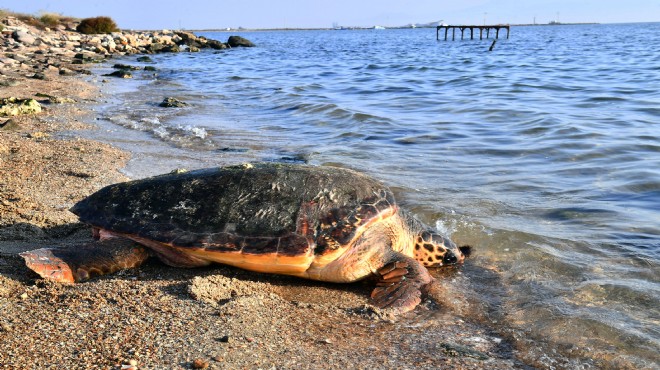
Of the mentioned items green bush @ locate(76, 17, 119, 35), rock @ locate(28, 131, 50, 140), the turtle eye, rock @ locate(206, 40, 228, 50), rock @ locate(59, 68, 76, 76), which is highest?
green bush @ locate(76, 17, 119, 35)

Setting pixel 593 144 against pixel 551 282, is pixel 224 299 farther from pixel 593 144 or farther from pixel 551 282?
pixel 593 144

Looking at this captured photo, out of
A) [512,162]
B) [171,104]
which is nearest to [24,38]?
[171,104]

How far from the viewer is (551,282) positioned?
190 inches

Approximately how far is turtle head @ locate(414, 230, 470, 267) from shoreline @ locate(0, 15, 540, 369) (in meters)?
0.22

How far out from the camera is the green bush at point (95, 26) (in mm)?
56031

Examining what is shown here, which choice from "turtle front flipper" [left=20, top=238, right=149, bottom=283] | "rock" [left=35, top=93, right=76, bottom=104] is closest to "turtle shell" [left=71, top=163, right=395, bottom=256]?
"turtle front flipper" [left=20, top=238, right=149, bottom=283]

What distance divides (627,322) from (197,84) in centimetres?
2163

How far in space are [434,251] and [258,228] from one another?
5.56 ft

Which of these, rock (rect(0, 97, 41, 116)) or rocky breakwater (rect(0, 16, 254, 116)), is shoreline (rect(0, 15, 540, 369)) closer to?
rock (rect(0, 97, 41, 116))

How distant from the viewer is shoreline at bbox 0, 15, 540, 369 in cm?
321

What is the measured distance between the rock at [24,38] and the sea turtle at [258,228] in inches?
1339

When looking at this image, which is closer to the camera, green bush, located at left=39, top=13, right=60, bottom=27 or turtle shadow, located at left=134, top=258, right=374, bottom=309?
turtle shadow, located at left=134, top=258, right=374, bottom=309

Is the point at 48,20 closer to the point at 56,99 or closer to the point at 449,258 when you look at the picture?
the point at 56,99

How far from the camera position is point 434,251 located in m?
5.23
